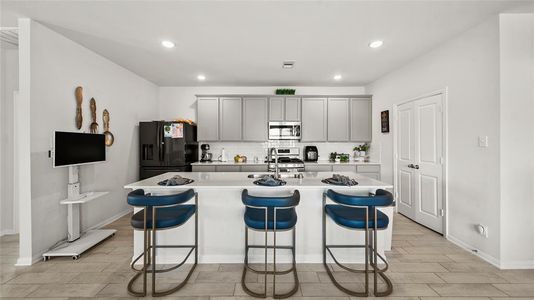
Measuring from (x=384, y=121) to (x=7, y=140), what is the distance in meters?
6.25

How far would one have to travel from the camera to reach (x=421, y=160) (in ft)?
11.4

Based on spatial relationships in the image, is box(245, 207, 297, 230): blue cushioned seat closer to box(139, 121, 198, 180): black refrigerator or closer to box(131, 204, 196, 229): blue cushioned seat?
box(131, 204, 196, 229): blue cushioned seat

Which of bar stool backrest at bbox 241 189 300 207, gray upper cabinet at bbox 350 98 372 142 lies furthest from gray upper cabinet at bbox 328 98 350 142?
bar stool backrest at bbox 241 189 300 207

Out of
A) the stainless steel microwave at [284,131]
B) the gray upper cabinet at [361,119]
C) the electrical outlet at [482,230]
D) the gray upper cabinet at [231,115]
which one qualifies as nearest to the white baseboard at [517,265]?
the electrical outlet at [482,230]

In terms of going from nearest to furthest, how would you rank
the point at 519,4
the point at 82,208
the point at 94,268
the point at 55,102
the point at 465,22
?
the point at 519,4
the point at 94,268
the point at 465,22
the point at 55,102
the point at 82,208

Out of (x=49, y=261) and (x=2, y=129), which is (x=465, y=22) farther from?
(x=2, y=129)

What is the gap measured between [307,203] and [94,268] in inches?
94.0

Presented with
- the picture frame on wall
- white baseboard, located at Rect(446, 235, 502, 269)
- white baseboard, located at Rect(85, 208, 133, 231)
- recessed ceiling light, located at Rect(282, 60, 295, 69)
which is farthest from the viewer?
the picture frame on wall

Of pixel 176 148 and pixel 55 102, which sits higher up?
pixel 55 102

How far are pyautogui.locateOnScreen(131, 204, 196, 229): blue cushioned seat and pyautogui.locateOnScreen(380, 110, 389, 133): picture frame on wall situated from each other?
3.87 meters

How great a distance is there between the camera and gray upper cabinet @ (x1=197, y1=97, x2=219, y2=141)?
490 cm

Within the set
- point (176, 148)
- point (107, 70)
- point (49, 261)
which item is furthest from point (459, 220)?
point (107, 70)

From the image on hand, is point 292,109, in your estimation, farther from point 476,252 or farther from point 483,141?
point 476,252

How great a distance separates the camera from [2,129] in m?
3.20
